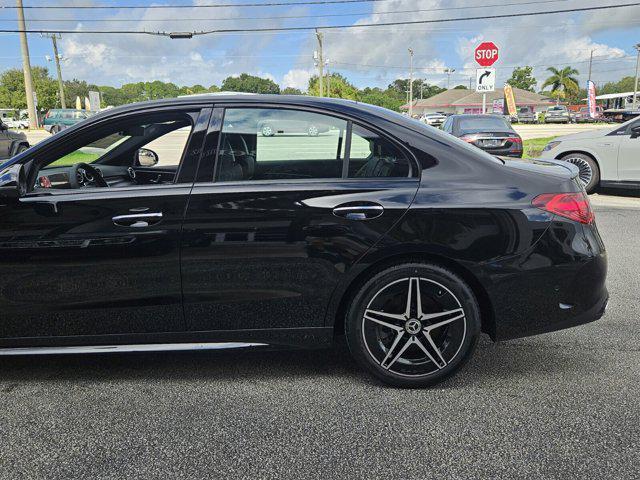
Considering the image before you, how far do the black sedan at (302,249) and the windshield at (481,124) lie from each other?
422 inches

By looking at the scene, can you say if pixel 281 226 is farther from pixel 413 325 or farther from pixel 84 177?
pixel 84 177

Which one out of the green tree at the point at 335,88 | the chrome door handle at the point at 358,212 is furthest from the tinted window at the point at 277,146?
the green tree at the point at 335,88

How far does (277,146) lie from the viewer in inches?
132

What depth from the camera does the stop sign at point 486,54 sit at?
1645 cm

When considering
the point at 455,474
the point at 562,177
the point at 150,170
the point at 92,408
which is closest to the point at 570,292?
the point at 562,177

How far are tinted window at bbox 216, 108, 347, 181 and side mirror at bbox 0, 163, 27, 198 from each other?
1055 millimetres

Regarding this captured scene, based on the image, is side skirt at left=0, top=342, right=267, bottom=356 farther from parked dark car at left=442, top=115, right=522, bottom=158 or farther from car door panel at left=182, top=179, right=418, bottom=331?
parked dark car at left=442, top=115, right=522, bottom=158

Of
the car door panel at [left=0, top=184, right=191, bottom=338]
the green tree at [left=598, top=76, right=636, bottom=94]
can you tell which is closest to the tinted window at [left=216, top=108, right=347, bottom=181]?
the car door panel at [left=0, top=184, right=191, bottom=338]

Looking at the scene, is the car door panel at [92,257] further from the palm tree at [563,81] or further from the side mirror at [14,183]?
the palm tree at [563,81]

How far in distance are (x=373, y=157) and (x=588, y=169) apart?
8.51 m

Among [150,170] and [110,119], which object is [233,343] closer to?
[110,119]

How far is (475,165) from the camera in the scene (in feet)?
10.2

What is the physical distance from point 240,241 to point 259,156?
595mm

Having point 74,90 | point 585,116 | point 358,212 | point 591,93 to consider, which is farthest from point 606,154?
point 74,90
